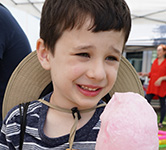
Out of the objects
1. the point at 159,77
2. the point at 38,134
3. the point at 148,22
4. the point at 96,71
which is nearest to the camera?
the point at 96,71

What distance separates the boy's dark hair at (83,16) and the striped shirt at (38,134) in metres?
0.36

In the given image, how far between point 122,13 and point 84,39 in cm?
25

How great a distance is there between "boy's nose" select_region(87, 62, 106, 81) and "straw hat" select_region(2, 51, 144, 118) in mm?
389

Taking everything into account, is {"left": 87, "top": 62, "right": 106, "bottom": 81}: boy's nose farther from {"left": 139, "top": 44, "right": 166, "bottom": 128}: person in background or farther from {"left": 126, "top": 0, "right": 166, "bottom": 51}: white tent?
{"left": 126, "top": 0, "right": 166, "bottom": 51}: white tent

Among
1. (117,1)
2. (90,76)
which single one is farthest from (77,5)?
(90,76)

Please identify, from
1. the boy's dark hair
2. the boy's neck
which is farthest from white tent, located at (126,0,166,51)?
the boy's neck

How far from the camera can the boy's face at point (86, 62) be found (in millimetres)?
750

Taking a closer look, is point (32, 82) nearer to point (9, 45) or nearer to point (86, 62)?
point (9, 45)

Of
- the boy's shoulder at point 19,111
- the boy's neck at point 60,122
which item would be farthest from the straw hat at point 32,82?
the boy's neck at point 60,122

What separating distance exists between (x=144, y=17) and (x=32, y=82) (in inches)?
196

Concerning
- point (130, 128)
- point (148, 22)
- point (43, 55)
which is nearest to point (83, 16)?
point (43, 55)

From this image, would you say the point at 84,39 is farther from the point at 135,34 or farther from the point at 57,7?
the point at 135,34

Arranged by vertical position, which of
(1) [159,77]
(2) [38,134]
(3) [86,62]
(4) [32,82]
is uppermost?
(3) [86,62]

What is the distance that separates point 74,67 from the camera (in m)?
0.79
